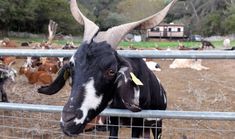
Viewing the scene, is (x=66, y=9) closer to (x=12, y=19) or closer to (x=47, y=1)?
(x=47, y=1)

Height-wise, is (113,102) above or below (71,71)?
below

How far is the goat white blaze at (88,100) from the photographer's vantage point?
2.79 meters

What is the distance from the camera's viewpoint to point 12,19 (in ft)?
156

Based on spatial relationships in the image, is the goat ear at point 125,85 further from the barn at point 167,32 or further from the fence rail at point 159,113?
the barn at point 167,32

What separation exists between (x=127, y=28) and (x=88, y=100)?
2.36 feet

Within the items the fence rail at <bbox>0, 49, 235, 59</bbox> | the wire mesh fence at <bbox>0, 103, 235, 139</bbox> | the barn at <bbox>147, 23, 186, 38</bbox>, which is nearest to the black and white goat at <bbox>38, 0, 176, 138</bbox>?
the fence rail at <bbox>0, 49, 235, 59</bbox>

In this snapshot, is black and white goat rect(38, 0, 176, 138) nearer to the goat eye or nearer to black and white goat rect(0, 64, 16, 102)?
the goat eye

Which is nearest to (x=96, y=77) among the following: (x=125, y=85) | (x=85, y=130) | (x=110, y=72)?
(x=110, y=72)

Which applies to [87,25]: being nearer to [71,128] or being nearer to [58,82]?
[58,82]

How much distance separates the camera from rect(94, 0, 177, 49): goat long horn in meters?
3.05

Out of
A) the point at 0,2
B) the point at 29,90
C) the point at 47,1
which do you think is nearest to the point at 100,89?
the point at 29,90

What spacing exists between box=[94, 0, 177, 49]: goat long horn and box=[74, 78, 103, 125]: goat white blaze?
1.33ft

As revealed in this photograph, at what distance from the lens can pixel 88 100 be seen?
9.25 ft

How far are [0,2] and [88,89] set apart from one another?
4251 centimetres
